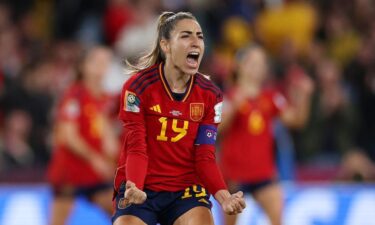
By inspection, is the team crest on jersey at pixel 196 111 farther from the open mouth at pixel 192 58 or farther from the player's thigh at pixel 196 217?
the player's thigh at pixel 196 217

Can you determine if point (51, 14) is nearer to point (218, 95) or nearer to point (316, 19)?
point (316, 19)

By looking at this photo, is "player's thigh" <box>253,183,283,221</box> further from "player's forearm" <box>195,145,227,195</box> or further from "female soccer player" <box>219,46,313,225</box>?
"player's forearm" <box>195,145,227,195</box>

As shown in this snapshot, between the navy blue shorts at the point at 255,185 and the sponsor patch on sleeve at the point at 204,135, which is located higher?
the sponsor patch on sleeve at the point at 204,135

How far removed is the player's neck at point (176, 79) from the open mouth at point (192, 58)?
134 mm

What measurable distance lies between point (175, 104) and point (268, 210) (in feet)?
9.79

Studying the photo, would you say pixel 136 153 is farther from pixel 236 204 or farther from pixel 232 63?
pixel 232 63

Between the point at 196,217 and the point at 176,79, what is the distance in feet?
2.83

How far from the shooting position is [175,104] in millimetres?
6145

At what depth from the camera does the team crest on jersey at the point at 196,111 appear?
6.16 m

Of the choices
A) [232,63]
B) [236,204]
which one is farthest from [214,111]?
[232,63]

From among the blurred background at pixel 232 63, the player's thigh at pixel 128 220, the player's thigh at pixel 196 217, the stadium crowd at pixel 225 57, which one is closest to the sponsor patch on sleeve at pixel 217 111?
the player's thigh at pixel 196 217

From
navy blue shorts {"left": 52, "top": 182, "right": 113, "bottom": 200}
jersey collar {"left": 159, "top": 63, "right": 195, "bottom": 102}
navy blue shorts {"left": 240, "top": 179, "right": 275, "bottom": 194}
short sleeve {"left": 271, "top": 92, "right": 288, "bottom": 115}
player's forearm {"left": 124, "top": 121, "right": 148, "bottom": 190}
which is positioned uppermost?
jersey collar {"left": 159, "top": 63, "right": 195, "bottom": 102}

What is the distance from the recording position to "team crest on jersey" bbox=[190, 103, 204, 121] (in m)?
6.16

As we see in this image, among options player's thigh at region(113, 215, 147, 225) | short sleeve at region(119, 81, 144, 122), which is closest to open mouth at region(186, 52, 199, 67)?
short sleeve at region(119, 81, 144, 122)
